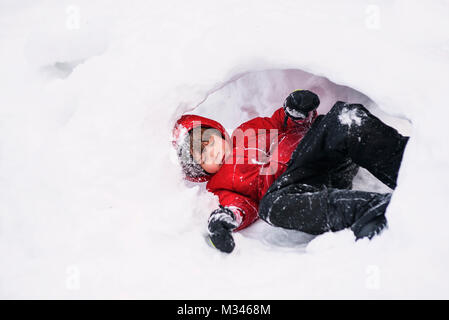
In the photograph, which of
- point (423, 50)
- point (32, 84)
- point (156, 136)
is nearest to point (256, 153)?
point (156, 136)

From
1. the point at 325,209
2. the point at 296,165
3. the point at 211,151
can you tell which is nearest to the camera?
the point at 325,209

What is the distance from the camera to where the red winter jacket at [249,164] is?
1.23 metres

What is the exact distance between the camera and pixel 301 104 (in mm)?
1272

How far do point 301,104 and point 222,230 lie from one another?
1.68ft

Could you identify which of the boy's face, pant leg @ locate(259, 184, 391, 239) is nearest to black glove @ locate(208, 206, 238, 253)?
pant leg @ locate(259, 184, 391, 239)

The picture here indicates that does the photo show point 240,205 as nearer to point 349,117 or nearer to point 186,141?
point 186,141

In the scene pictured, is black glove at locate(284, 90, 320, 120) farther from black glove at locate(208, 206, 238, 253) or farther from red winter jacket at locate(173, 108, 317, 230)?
black glove at locate(208, 206, 238, 253)

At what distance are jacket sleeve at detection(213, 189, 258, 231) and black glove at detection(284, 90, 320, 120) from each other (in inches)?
13.2

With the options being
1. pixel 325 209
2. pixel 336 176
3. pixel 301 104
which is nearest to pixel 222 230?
pixel 325 209

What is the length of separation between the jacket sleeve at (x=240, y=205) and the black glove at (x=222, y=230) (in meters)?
0.06

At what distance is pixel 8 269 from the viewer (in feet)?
3.27

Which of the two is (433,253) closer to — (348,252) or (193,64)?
(348,252)

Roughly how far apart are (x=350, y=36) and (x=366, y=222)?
1.67 feet

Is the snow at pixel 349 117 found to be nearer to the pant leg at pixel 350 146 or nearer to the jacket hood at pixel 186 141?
the pant leg at pixel 350 146
